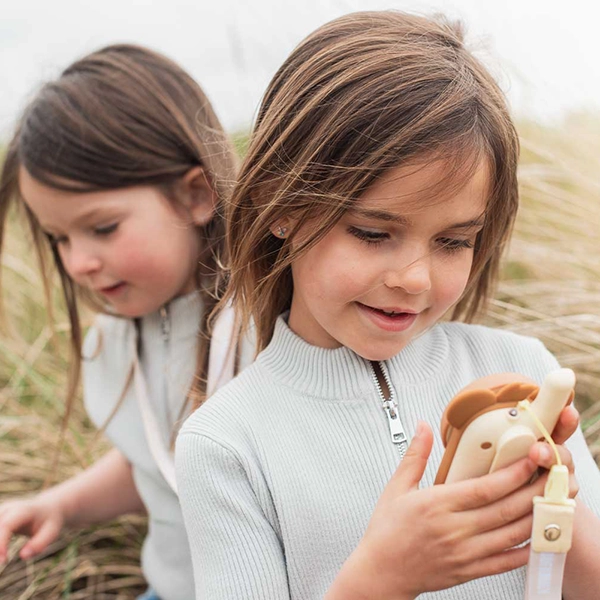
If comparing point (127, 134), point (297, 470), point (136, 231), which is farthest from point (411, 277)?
point (127, 134)

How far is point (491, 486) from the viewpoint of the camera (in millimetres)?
1013

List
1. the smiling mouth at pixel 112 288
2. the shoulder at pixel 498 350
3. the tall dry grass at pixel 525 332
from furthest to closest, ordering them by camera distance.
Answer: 1. the tall dry grass at pixel 525 332
2. the smiling mouth at pixel 112 288
3. the shoulder at pixel 498 350

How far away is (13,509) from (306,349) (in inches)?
42.1

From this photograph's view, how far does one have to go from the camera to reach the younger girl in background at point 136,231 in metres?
1.89

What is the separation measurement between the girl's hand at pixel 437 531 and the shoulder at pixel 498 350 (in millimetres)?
438

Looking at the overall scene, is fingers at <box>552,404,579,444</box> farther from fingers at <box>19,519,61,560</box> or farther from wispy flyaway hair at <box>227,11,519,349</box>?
fingers at <box>19,519,61,560</box>

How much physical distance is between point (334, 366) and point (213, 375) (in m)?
0.48

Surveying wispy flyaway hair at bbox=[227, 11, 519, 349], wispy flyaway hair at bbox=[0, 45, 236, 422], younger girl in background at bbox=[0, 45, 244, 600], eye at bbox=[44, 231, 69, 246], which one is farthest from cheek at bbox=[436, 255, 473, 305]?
eye at bbox=[44, 231, 69, 246]

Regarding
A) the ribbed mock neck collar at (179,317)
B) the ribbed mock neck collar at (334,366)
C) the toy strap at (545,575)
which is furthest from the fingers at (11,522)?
the toy strap at (545,575)

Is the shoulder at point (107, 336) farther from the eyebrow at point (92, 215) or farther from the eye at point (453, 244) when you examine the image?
the eye at point (453, 244)

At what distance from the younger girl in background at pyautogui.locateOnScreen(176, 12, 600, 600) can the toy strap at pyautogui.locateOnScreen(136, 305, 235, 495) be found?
1.05 feet

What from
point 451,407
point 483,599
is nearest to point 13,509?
point 483,599

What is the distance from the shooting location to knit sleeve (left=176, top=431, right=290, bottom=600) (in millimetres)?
1312

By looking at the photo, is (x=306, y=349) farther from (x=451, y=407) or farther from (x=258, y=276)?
(x=451, y=407)
